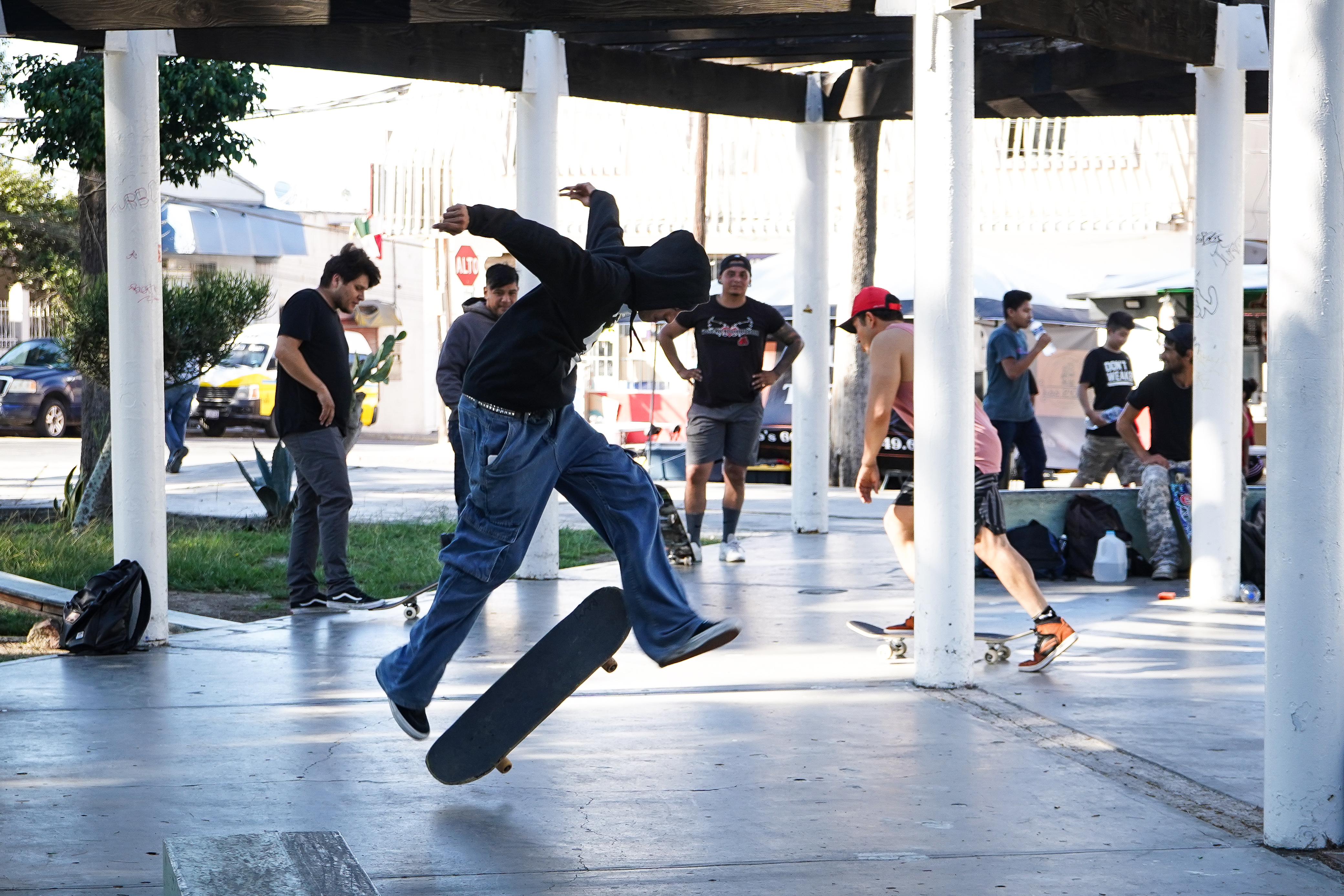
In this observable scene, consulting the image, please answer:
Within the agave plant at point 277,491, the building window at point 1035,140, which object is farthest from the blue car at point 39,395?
the building window at point 1035,140

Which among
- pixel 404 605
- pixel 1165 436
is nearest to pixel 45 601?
pixel 404 605

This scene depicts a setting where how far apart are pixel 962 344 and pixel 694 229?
1719 centimetres

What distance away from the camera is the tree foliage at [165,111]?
1156cm

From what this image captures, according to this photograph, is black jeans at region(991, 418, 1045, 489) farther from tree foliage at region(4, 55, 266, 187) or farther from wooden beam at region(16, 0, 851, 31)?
wooden beam at region(16, 0, 851, 31)

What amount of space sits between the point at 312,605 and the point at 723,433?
3.22m

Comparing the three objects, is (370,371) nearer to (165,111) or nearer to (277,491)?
(277,491)

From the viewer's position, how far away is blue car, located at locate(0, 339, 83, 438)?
26.2 metres

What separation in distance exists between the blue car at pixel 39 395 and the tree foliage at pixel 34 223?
4.81 meters

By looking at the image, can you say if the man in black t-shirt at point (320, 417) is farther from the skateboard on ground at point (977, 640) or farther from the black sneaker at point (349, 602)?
the skateboard on ground at point (977, 640)

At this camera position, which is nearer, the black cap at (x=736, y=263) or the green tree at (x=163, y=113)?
the black cap at (x=736, y=263)

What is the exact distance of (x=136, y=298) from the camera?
733 cm

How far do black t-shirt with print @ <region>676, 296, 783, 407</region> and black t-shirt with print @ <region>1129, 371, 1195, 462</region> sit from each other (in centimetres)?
243

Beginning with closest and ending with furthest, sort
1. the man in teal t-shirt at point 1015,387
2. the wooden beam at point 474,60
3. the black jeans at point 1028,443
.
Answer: the wooden beam at point 474,60
the man in teal t-shirt at point 1015,387
the black jeans at point 1028,443

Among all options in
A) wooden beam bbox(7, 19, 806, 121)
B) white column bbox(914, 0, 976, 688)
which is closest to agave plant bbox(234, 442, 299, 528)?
wooden beam bbox(7, 19, 806, 121)
